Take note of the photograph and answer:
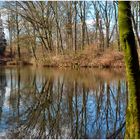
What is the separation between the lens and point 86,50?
139ft

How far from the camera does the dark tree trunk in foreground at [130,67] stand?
22.0 ft

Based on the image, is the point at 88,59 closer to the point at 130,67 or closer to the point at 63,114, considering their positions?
the point at 63,114

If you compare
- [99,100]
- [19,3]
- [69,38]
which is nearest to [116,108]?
[99,100]

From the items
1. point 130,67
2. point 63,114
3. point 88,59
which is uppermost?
point 88,59

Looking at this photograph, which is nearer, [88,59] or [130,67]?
[130,67]

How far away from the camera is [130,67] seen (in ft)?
22.2

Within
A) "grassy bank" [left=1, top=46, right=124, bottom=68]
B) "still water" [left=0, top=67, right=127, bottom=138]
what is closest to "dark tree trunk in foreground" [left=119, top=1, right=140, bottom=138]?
"still water" [left=0, top=67, right=127, bottom=138]

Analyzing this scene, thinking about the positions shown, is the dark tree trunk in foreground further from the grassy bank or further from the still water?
the grassy bank

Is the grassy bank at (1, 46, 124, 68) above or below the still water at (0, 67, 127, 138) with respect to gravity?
above

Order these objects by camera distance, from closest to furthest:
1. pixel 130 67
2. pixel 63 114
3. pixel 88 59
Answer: pixel 130 67
pixel 63 114
pixel 88 59

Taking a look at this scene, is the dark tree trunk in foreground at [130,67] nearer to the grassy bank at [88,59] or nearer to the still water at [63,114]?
the still water at [63,114]

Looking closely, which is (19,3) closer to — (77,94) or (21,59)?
(21,59)

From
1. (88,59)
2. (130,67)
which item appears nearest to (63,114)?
(130,67)

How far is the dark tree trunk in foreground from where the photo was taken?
670 centimetres
